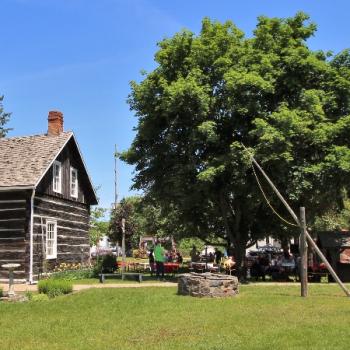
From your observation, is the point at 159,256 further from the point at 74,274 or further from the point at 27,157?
the point at 27,157

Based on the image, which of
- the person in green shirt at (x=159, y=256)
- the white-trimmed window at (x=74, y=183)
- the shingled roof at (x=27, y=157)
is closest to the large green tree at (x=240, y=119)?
the person in green shirt at (x=159, y=256)

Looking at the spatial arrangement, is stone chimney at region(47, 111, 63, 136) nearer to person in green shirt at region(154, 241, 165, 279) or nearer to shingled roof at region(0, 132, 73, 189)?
shingled roof at region(0, 132, 73, 189)

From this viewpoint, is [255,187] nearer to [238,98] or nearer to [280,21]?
[238,98]

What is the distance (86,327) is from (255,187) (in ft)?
37.6

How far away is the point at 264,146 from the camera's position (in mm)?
19172

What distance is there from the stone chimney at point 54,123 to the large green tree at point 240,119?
4.44 metres

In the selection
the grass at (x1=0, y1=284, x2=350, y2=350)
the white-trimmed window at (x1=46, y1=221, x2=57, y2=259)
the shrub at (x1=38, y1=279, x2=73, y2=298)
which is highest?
the white-trimmed window at (x1=46, y1=221, x2=57, y2=259)

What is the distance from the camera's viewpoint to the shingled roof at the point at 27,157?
21750 mm

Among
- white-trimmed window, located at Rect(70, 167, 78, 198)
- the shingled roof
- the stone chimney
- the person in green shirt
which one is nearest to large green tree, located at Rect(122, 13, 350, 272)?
the person in green shirt

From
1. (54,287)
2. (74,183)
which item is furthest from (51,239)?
(54,287)

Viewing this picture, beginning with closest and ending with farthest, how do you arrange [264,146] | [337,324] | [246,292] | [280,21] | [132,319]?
[337,324] < [132,319] < [246,292] < [264,146] < [280,21]

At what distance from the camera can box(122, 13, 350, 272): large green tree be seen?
64.6 feet

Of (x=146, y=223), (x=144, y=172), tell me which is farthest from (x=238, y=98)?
(x=146, y=223)

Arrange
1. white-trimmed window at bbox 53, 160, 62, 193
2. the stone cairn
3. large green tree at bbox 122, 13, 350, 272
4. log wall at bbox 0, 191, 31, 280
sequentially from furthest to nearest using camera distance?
white-trimmed window at bbox 53, 160, 62, 193 < log wall at bbox 0, 191, 31, 280 < large green tree at bbox 122, 13, 350, 272 < the stone cairn
